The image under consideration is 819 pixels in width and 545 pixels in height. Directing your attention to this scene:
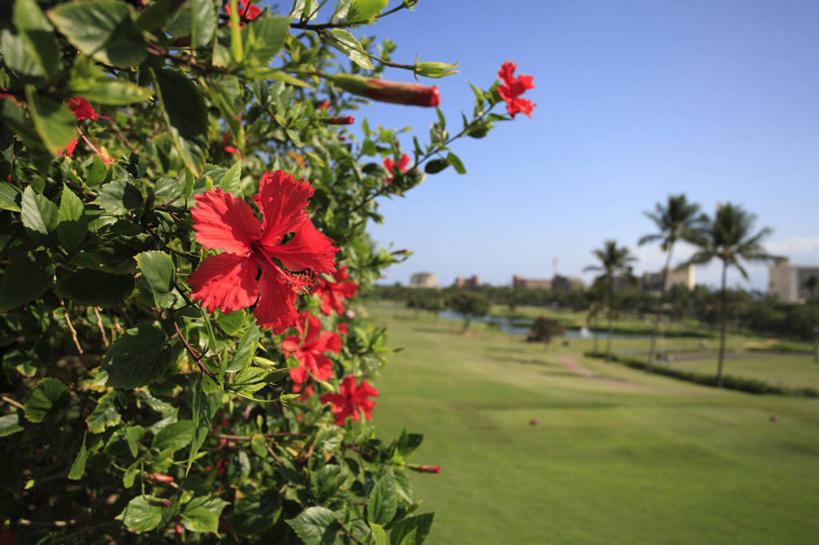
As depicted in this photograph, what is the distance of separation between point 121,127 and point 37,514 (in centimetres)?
140

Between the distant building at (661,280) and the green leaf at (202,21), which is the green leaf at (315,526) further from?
the distant building at (661,280)

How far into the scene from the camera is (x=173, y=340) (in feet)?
1.79

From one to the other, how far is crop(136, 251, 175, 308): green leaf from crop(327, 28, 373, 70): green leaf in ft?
1.08

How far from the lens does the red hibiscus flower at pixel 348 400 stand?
4.34ft

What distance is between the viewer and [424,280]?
8612 centimetres

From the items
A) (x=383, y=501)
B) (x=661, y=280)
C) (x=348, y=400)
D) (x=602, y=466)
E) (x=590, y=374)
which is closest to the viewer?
(x=383, y=501)

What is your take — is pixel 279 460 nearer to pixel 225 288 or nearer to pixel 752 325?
pixel 225 288

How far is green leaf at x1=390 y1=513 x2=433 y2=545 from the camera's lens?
2.21 ft

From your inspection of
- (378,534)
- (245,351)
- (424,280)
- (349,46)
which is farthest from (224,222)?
(424,280)

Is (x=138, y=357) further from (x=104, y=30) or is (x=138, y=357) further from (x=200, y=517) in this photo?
(x=200, y=517)

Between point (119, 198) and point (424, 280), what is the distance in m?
85.7

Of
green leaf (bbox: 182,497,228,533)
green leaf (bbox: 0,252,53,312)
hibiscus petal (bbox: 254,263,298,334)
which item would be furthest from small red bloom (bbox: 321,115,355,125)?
green leaf (bbox: 182,497,228,533)

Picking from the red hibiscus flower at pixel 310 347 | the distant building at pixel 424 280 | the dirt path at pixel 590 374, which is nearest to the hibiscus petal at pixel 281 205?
the red hibiscus flower at pixel 310 347

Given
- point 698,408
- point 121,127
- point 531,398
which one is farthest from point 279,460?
point 698,408
